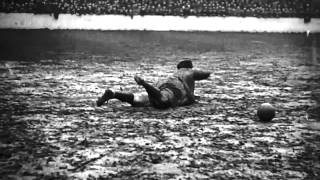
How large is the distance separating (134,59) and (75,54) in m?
2.90

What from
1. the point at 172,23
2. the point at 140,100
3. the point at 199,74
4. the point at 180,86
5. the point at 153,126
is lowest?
the point at 153,126

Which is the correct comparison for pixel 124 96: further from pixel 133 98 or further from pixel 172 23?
pixel 172 23

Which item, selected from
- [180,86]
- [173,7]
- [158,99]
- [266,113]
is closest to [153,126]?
[158,99]

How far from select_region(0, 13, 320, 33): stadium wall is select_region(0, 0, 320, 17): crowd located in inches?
14.6

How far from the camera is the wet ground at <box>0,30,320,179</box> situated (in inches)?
181

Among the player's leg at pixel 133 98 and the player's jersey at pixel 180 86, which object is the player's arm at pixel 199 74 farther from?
the player's leg at pixel 133 98

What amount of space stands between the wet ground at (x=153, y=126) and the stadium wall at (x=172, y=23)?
1548 cm

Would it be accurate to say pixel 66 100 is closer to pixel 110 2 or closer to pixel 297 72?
pixel 297 72

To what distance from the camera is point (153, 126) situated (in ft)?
20.8

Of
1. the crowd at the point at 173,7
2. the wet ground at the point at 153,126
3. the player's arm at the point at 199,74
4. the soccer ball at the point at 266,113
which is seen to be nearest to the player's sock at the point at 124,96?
the wet ground at the point at 153,126

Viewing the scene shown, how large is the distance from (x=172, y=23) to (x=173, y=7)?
3.91ft

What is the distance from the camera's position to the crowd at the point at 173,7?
2884 centimetres

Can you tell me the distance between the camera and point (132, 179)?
4.25 m

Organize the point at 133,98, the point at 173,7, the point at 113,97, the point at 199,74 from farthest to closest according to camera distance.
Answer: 1. the point at 173,7
2. the point at 199,74
3. the point at 133,98
4. the point at 113,97
